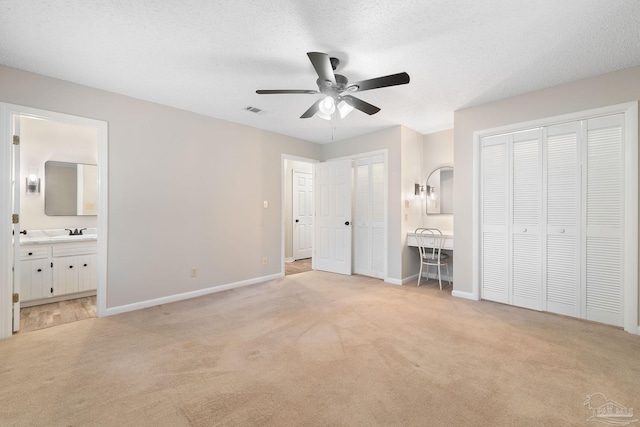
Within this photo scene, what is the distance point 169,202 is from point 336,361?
114 inches

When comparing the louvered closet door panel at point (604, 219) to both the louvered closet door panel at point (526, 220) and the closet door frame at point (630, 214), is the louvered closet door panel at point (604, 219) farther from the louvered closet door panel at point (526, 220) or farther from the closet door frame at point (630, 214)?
the louvered closet door panel at point (526, 220)

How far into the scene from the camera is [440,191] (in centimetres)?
493

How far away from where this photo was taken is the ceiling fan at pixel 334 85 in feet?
7.11

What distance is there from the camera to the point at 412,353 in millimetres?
2365

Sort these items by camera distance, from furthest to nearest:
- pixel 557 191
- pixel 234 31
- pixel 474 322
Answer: pixel 557 191, pixel 474 322, pixel 234 31

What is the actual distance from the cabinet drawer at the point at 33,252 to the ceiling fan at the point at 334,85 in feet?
11.6

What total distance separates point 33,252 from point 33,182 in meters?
1.19

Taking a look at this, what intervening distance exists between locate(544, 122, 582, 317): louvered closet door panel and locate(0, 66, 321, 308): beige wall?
150 inches

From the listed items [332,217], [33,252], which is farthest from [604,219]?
[33,252]

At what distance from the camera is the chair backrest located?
14.4 feet

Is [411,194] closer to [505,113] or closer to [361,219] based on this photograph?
[361,219]

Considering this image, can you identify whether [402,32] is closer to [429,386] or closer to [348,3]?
[348,3]

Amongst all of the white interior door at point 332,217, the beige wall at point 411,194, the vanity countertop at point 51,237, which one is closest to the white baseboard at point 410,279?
the beige wall at point 411,194

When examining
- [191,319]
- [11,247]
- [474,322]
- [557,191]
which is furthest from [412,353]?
[11,247]
